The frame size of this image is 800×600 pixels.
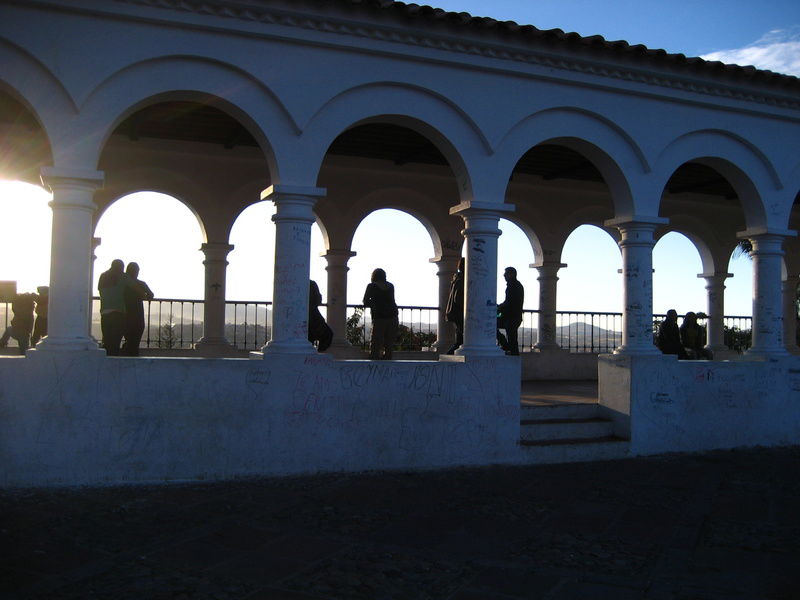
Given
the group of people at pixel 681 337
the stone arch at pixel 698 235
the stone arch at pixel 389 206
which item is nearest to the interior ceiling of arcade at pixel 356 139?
the stone arch at pixel 389 206

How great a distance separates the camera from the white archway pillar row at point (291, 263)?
7.82 metres

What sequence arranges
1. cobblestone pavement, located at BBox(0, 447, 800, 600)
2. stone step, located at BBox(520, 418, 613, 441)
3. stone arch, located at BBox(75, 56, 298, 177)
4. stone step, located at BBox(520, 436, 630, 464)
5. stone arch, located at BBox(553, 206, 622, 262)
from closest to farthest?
1. cobblestone pavement, located at BBox(0, 447, 800, 600)
2. stone arch, located at BBox(75, 56, 298, 177)
3. stone step, located at BBox(520, 436, 630, 464)
4. stone step, located at BBox(520, 418, 613, 441)
5. stone arch, located at BBox(553, 206, 622, 262)

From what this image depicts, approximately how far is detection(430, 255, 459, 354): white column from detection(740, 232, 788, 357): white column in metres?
4.71

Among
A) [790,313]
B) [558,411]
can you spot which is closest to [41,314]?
[558,411]

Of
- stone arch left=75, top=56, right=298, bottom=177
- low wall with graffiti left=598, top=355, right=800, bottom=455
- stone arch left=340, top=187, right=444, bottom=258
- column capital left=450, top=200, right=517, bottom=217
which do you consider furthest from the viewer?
stone arch left=340, top=187, right=444, bottom=258

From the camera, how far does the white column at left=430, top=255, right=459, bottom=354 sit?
13.1 metres

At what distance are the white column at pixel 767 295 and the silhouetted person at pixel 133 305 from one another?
7714 mm

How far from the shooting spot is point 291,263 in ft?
25.8

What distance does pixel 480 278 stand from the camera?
856 cm

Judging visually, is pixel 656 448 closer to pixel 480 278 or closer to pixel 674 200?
pixel 480 278

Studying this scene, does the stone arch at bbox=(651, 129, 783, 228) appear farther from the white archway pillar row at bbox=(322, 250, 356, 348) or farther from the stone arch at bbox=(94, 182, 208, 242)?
the stone arch at bbox=(94, 182, 208, 242)

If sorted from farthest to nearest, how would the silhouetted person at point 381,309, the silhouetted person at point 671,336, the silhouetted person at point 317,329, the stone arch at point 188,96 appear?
1. the silhouetted person at point 671,336
2. the silhouetted person at point 381,309
3. the silhouetted person at point 317,329
4. the stone arch at point 188,96

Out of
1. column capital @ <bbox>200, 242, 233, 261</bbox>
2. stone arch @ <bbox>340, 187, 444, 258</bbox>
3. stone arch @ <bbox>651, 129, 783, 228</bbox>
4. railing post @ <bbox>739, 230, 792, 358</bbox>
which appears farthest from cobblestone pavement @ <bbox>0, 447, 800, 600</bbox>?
stone arch @ <bbox>340, 187, 444, 258</bbox>

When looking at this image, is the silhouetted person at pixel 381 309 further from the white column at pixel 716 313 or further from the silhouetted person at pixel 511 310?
the white column at pixel 716 313
